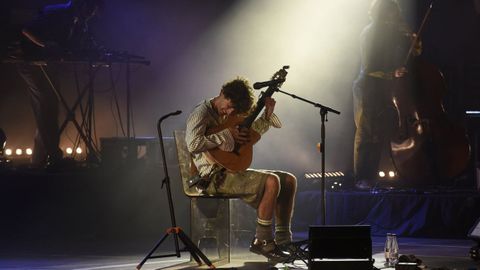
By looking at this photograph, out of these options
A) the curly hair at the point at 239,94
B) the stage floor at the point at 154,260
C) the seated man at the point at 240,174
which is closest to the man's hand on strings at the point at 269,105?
the seated man at the point at 240,174

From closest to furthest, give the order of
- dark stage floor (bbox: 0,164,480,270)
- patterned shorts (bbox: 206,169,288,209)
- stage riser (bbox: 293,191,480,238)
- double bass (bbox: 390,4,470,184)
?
patterned shorts (bbox: 206,169,288,209) → dark stage floor (bbox: 0,164,480,270) → stage riser (bbox: 293,191,480,238) → double bass (bbox: 390,4,470,184)

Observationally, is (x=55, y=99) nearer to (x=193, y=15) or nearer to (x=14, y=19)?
(x=14, y=19)

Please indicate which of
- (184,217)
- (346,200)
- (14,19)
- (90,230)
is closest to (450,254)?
(346,200)

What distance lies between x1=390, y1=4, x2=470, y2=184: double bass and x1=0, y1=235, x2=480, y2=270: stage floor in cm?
116

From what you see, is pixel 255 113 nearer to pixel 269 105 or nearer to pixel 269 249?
pixel 269 105

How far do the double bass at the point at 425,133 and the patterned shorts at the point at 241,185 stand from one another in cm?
289

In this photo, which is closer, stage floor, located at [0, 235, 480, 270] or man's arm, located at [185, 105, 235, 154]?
man's arm, located at [185, 105, 235, 154]

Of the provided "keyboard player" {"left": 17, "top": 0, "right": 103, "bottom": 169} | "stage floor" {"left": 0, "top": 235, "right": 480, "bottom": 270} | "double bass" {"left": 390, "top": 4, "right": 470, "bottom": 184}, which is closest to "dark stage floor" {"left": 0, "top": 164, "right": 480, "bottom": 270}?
"stage floor" {"left": 0, "top": 235, "right": 480, "bottom": 270}

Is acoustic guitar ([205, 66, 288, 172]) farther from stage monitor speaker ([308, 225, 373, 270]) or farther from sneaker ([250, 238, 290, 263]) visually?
stage monitor speaker ([308, 225, 373, 270])

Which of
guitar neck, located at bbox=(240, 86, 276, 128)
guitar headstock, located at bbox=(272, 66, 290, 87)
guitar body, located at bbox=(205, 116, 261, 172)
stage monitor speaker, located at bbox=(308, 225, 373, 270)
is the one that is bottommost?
stage monitor speaker, located at bbox=(308, 225, 373, 270)

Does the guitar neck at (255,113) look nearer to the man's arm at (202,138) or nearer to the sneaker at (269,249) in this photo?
the man's arm at (202,138)

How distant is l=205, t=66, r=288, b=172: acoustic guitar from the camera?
5969 mm

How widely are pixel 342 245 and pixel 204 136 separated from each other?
1303 millimetres

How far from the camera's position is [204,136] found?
5879mm
